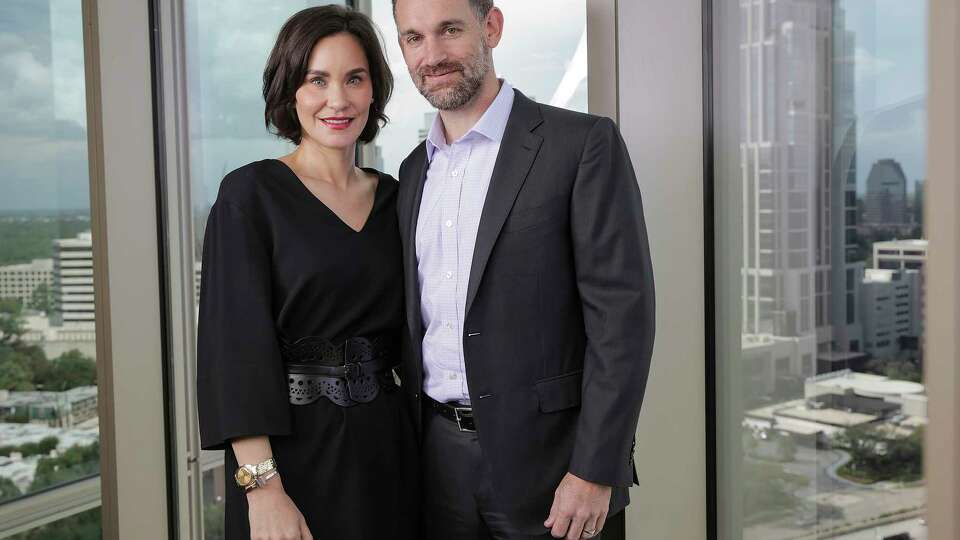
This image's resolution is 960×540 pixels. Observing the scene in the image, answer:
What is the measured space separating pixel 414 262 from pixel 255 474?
538 mm

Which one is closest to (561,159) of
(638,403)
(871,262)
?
(638,403)

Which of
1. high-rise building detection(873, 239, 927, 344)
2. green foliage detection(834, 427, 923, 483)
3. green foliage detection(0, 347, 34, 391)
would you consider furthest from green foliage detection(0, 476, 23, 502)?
high-rise building detection(873, 239, 927, 344)

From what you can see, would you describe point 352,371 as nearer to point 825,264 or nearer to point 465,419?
point 465,419

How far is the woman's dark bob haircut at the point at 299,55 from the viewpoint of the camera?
1777 millimetres

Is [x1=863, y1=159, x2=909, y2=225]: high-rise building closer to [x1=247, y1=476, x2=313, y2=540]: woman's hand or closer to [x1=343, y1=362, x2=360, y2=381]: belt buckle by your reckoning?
[x1=343, y1=362, x2=360, y2=381]: belt buckle

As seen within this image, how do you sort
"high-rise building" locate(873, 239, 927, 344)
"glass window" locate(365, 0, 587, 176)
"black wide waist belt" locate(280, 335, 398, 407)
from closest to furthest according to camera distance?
"high-rise building" locate(873, 239, 927, 344) < "black wide waist belt" locate(280, 335, 398, 407) < "glass window" locate(365, 0, 587, 176)

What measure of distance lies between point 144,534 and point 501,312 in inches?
54.9

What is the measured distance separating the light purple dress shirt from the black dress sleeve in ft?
1.06

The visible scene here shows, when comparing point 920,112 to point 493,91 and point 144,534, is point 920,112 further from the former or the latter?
point 144,534

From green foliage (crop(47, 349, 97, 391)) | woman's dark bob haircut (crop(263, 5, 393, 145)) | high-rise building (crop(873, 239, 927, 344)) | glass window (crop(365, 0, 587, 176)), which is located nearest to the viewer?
high-rise building (crop(873, 239, 927, 344))

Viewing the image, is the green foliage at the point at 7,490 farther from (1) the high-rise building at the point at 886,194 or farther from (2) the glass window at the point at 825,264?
(1) the high-rise building at the point at 886,194

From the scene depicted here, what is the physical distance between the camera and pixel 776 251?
70.9 inches

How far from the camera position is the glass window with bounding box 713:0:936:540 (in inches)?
59.9

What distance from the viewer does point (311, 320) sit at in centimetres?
169
